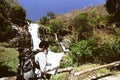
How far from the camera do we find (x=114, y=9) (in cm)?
3147

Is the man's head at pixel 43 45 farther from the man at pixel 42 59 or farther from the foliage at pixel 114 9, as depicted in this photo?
the foliage at pixel 114 9

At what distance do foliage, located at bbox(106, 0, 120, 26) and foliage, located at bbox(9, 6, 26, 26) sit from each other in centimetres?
1390

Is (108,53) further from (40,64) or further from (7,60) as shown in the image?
(7,60)

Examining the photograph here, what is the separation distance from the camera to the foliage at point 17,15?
4262 centimetres

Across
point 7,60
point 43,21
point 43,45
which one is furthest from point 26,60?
point 43,21

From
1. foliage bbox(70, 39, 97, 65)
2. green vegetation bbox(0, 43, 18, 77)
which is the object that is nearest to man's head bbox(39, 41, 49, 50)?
foliage bbox(70, 39, 97, 65)

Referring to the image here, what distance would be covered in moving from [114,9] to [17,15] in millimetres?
15591

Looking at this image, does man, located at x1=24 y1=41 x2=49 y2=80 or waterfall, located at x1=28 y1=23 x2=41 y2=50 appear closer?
man, located at x1=24 y1=41 x2=49 y2=80

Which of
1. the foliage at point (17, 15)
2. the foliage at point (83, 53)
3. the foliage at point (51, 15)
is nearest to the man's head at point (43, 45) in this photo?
the foliage at point (83, 53)

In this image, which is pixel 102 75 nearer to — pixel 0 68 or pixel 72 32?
pixel 0 68

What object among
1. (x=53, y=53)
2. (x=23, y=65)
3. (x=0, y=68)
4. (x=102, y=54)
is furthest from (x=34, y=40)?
(x=23, y=65)

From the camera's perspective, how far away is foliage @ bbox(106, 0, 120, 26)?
28.0 m

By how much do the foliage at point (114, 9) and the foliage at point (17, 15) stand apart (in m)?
13.9

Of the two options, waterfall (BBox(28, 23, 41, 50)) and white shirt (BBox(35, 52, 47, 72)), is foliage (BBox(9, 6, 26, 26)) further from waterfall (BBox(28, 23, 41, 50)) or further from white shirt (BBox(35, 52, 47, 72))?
white shirt (BBox(35, 52, 47, 72))
